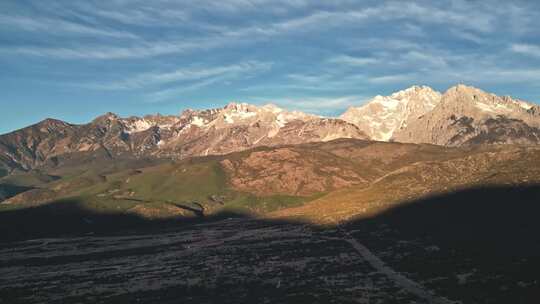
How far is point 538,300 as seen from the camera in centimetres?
7669

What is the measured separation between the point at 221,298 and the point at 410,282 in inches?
1482

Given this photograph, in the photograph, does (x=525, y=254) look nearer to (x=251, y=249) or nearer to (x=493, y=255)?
(x=493, y=255)

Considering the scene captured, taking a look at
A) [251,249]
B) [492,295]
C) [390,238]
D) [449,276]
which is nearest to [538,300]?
[492,295]

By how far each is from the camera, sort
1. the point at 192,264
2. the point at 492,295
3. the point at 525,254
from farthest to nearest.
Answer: the point at 192,264, the point at 525,254, the point at 492,295

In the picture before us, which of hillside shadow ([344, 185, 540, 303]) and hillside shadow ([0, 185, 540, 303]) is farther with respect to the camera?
hillside shadow ([0, 185, 540, 303])

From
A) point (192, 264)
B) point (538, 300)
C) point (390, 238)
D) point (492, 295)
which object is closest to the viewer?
point (538, 300)

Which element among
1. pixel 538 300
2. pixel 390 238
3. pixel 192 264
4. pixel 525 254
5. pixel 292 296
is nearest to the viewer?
pixel 538 300

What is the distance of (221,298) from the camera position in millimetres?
105562

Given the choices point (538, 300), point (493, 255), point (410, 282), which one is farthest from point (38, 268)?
point (538, 300)

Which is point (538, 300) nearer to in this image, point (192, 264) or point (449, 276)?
point (449, 276)

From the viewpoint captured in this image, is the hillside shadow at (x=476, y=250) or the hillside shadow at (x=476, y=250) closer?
the hillside shadow at (x=476, y=250)

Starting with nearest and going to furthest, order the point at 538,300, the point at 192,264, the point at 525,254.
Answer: the point at 538,300
the point at 525,254
the point at 192,264

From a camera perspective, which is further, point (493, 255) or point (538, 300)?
point (493, 255)

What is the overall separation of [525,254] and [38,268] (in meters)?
155
